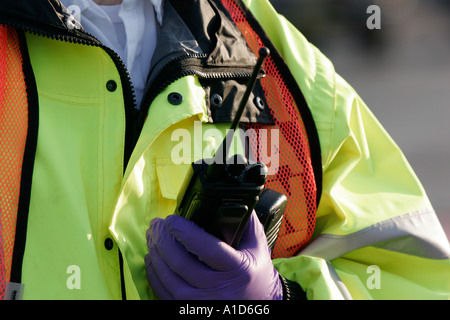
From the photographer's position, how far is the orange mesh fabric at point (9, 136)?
4.97ft

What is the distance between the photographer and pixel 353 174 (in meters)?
1.90

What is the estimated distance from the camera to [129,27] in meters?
1.84

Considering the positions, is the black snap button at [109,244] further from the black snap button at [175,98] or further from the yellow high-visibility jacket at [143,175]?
the black snap button at [175,98]

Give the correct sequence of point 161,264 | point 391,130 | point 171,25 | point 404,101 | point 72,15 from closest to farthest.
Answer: point 161,264, point 72,15, point 171,25, point 391,130, point 404,101

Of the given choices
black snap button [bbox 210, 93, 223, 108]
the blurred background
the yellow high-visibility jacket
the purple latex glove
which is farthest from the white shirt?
the blurred background

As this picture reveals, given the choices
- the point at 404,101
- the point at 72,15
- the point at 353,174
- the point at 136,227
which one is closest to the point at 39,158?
the point at 136,227

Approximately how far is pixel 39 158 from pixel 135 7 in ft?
1.79

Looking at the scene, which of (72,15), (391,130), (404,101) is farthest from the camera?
(404,101)

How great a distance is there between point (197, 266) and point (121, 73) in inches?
19.9

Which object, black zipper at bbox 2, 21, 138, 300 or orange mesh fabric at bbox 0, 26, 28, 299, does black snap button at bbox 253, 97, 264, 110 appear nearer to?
black zipper at bbox 2, 21, 138, 300

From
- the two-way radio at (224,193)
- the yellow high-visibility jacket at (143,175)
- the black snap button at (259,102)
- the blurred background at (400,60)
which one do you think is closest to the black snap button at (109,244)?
the yellow high-visibility jacket at (143,175)

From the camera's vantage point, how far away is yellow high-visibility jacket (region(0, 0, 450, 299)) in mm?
1555

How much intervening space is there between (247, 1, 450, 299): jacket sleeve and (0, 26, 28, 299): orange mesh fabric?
673mm

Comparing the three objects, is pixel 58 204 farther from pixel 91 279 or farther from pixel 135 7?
pixel 135 7
